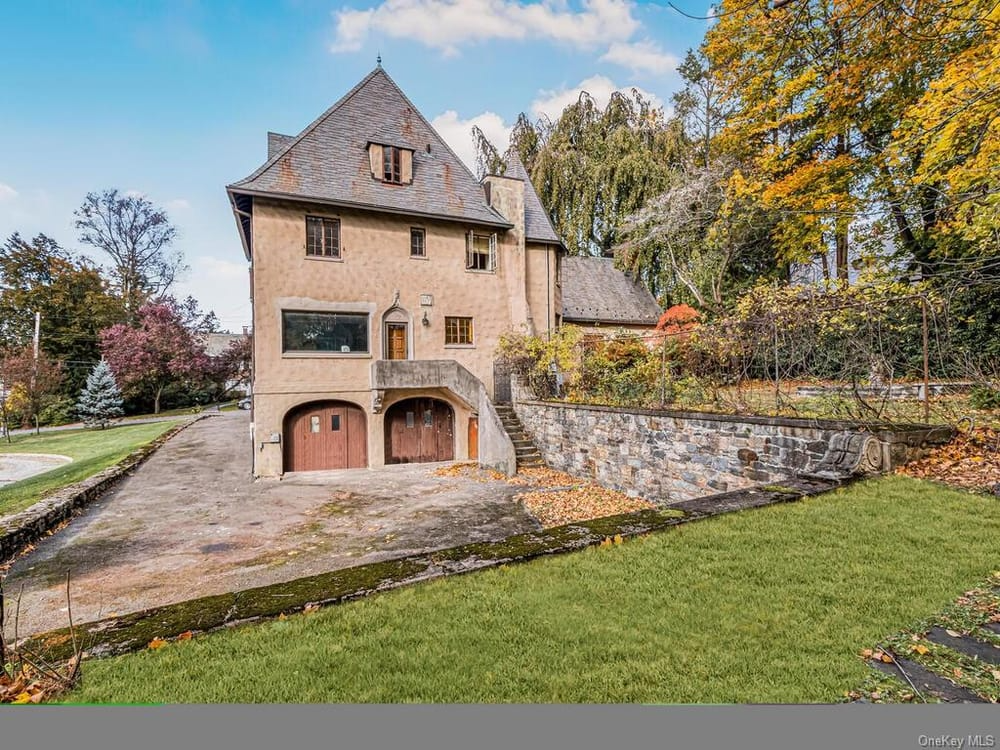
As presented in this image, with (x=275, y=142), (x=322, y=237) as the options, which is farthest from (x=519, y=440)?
(x=275, y=142)

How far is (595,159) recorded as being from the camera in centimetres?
2475

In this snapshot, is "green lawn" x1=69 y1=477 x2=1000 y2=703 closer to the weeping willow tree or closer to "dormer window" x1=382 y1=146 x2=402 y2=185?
"dormer window" x1=382 y1=146 x2=402 y2=185

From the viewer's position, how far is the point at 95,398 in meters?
27.1

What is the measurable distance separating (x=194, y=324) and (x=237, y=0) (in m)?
36.4

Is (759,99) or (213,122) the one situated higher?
(759,99)

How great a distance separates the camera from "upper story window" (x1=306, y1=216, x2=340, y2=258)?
45.0 feet

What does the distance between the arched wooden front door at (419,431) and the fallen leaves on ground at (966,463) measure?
1207 centimetres

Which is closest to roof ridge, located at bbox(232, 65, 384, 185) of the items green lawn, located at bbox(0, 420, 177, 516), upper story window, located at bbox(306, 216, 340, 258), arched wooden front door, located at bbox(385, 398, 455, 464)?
upper story window, located at bbox(306, 216, 340, 258)

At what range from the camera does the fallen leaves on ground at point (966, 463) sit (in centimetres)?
518

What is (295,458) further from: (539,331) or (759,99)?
(759,99)

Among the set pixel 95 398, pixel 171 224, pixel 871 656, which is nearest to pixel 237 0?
pixel 871 656

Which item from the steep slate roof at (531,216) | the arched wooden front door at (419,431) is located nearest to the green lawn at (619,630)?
the arched wooden front door at (419,431)

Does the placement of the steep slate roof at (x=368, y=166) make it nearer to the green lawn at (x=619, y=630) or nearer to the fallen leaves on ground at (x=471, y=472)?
the fallen leaves on ground at (x=471, y=472)

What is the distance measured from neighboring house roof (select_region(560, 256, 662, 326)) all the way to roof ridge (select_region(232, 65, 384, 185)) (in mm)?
11580
